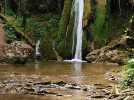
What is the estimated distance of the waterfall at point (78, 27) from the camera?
23.6 metres

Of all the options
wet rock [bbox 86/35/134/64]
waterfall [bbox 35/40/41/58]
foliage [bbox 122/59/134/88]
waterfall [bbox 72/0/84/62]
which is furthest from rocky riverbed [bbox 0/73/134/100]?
waterfall [bbox 72/0/84/62]

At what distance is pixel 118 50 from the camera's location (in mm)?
21688

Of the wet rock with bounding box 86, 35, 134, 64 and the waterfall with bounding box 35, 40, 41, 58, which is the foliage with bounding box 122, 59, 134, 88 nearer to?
the wet rock with bounding box 86, 35, 134, 64

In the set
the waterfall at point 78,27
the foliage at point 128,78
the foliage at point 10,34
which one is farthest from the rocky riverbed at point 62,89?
the waterfall at point 78,27

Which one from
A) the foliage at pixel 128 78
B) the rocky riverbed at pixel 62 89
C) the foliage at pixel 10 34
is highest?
the foliage at pixel 10 34

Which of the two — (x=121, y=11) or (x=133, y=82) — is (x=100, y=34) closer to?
(x=121, y=11)

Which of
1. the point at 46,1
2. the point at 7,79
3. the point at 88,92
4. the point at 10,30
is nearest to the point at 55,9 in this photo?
the point at 46,1

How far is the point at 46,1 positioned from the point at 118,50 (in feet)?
32.0

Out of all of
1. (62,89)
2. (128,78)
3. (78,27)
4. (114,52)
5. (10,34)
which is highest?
(78,27)

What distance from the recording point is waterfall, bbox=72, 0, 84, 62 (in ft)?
77.4

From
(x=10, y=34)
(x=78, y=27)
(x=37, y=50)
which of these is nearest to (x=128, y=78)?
(x=10, y=34)

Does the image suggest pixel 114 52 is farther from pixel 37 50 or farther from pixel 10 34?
pixel 10 34

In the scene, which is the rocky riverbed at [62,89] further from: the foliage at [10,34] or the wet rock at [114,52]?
the wet rock at [114,52]

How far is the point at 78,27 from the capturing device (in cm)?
2483
